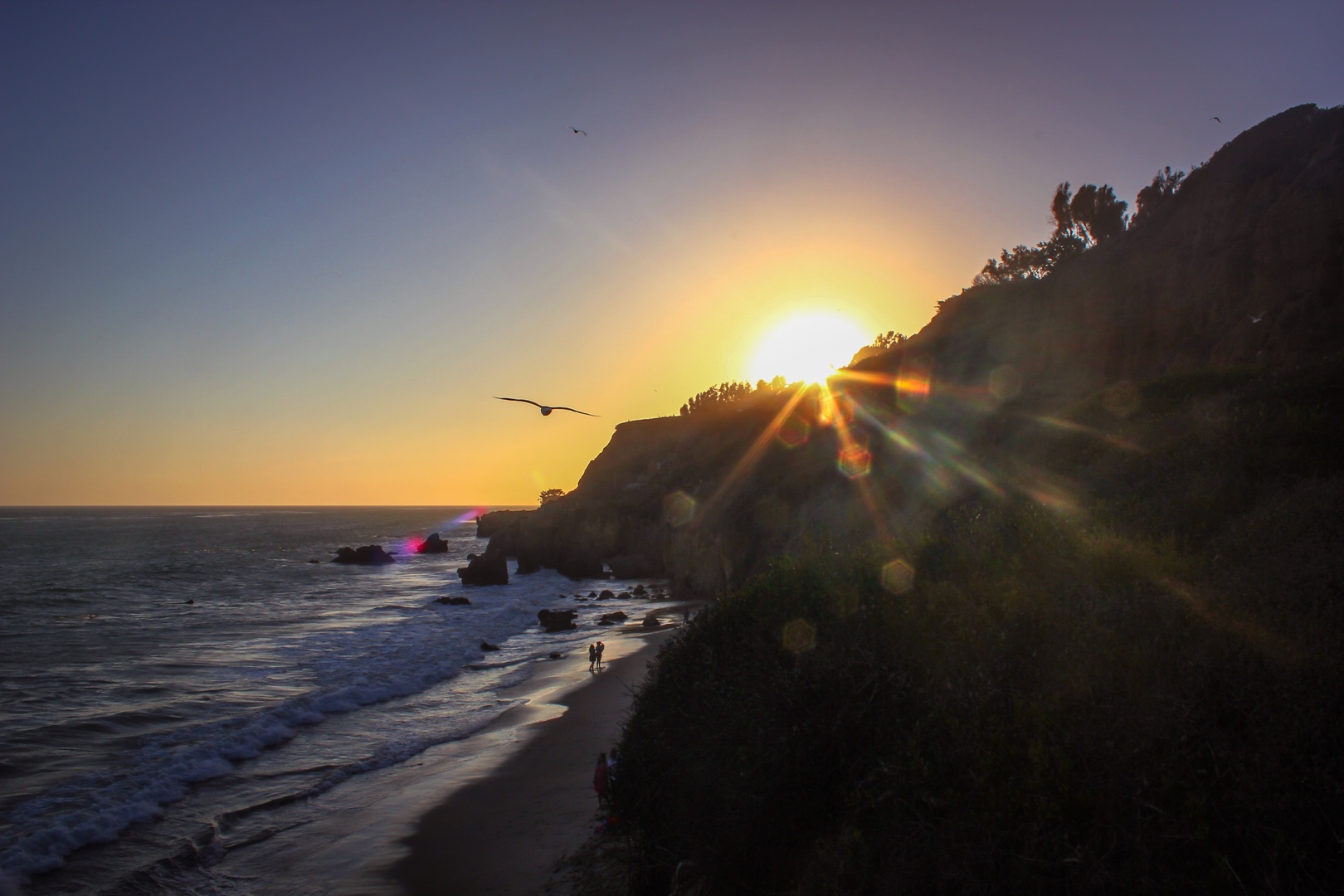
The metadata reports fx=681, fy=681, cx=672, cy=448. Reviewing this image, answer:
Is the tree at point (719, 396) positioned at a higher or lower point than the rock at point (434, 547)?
higher

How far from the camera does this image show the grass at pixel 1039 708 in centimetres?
442

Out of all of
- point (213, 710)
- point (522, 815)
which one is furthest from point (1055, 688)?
point (213, 710)

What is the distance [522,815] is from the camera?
1053 centimetres

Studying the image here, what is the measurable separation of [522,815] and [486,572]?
3848 cm

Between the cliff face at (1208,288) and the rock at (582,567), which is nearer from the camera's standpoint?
the cliff face at (1208,288)

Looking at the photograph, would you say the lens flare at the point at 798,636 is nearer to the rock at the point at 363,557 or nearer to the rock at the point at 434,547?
the rock at the point at 363,557

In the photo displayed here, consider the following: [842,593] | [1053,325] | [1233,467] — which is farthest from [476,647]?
[1053,325]

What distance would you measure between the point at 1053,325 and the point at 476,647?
29.7 meters

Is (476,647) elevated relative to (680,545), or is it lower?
lower

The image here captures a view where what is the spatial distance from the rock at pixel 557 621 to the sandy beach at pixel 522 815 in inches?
491

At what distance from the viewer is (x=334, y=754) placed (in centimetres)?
1392

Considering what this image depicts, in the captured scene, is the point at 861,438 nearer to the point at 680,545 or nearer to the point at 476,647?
the point at 680,545

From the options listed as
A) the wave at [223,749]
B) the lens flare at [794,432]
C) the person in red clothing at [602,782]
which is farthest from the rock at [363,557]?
the person in red clothing at [602,782]

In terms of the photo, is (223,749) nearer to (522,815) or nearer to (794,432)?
(522,815)
